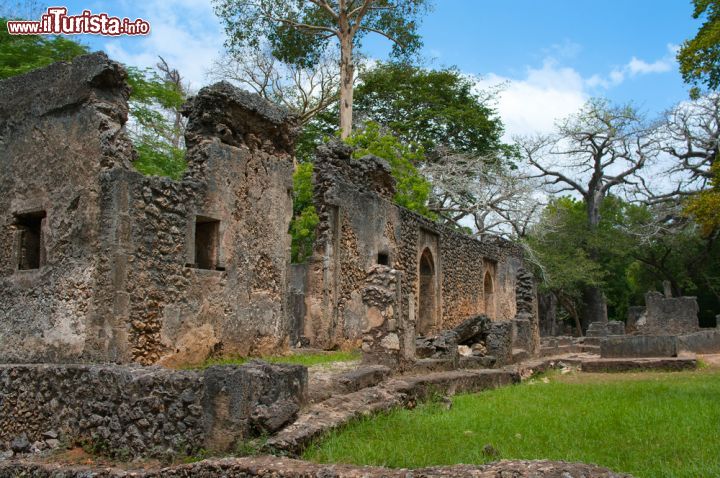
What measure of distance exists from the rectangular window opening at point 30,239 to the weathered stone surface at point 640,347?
39.3ft

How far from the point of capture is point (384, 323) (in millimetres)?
9836

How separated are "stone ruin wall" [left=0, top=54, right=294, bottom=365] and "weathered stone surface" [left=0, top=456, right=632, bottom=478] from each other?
2.39 metres

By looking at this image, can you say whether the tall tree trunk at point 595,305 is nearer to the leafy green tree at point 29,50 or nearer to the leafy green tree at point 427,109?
the leafy green tree at point 427,109

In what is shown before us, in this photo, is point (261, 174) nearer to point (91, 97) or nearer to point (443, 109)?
point (91, 97)

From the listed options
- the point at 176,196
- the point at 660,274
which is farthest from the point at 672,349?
the point at 660,274

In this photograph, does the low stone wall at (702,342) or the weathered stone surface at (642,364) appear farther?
the low stone wall at (702,342)

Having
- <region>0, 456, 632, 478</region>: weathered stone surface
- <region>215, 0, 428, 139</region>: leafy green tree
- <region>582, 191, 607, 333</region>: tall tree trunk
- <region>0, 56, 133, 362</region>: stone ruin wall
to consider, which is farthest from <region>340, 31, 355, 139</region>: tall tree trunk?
<region>0, 456, 632, 478</region>: weathered stone surface

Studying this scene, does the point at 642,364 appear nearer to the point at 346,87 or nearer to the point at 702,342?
the point at 702,342

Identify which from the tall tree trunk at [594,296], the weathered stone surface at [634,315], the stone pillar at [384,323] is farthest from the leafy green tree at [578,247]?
the stone pillar at [384,323]

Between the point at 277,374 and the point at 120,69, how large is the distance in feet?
15.7

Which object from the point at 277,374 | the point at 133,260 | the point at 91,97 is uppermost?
the point at 91,97

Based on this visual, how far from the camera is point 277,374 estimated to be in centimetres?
607

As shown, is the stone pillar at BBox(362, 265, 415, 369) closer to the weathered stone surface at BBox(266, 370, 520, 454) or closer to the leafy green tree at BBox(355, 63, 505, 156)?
the weathered stone surface at BBox(266, 370, 520, 454)

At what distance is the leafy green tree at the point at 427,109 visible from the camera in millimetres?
33438
